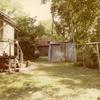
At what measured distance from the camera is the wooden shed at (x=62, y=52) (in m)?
29.5

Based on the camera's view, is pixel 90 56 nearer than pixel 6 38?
Yes

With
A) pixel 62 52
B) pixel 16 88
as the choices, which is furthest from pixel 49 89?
pixel 62 52

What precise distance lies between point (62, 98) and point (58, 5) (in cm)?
3305

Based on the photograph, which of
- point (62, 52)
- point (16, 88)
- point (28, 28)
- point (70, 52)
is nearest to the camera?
point (16, 88)

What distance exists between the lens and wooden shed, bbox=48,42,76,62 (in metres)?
29.5

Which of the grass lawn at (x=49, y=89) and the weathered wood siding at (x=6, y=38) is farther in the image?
the weathered wood siding at (x=6, y=38)

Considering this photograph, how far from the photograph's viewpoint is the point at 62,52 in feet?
98.9

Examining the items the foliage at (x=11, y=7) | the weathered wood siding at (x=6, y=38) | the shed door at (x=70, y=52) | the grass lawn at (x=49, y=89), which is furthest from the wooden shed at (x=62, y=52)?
the foliage at (x=11, y=7)

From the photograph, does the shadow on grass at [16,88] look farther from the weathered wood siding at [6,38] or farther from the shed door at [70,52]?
the shed door at [70,52]

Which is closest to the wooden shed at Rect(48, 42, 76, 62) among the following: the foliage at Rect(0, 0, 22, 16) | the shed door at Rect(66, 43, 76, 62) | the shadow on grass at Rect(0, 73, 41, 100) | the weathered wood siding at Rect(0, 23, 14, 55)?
the shed door at Rect(66, 43, 76, 62)

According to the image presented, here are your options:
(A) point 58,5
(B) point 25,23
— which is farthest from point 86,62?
(A) point 58,5

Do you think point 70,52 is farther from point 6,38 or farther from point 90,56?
point 6,38

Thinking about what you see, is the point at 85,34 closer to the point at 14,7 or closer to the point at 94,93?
the point at 14,7

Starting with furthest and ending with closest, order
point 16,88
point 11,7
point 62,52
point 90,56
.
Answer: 1. point 11,7
2. point 62,52
3. point 90,56
4. point 16,88
